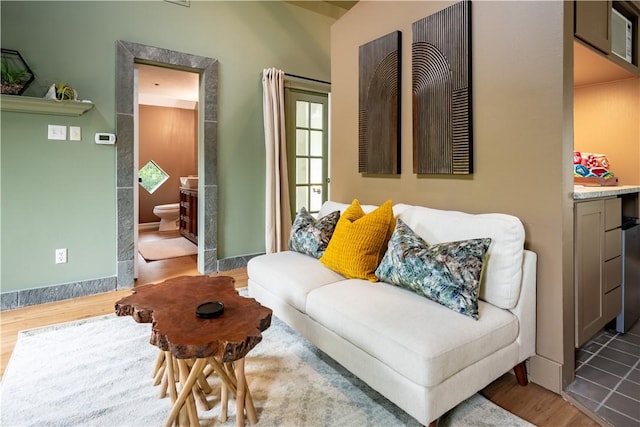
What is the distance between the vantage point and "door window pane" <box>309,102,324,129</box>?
4.64 meters

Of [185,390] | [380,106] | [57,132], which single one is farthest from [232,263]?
[185,390]

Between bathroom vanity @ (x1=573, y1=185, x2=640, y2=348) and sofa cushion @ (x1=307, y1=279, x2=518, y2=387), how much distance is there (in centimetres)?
57

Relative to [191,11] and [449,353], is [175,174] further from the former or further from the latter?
[449,353]

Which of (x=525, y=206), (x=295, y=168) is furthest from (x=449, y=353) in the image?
(x=295, y=168)

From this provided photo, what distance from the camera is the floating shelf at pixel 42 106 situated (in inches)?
104

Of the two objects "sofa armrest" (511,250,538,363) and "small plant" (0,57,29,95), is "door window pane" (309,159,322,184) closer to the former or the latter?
"small plant" (0,57,29,95)

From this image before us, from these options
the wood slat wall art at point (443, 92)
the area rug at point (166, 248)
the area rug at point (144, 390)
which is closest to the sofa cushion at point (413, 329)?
the area rug at point (144, 390)

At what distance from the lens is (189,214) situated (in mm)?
5746

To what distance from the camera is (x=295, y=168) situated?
4516 millimetres

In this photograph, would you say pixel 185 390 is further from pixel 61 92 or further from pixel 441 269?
pixel 61 92

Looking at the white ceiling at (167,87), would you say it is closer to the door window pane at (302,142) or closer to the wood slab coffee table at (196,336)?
the door window pane at (302,142)

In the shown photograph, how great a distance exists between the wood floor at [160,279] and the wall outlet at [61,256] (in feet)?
1.13

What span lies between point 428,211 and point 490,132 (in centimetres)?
57

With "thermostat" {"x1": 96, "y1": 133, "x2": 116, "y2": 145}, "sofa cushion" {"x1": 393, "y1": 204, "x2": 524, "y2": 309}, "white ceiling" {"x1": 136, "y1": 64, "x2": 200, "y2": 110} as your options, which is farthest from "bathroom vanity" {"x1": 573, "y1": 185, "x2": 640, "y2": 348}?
"white ceiling" {"x1": 136, "y1": 64, "x2": 200, "y2": 110}
